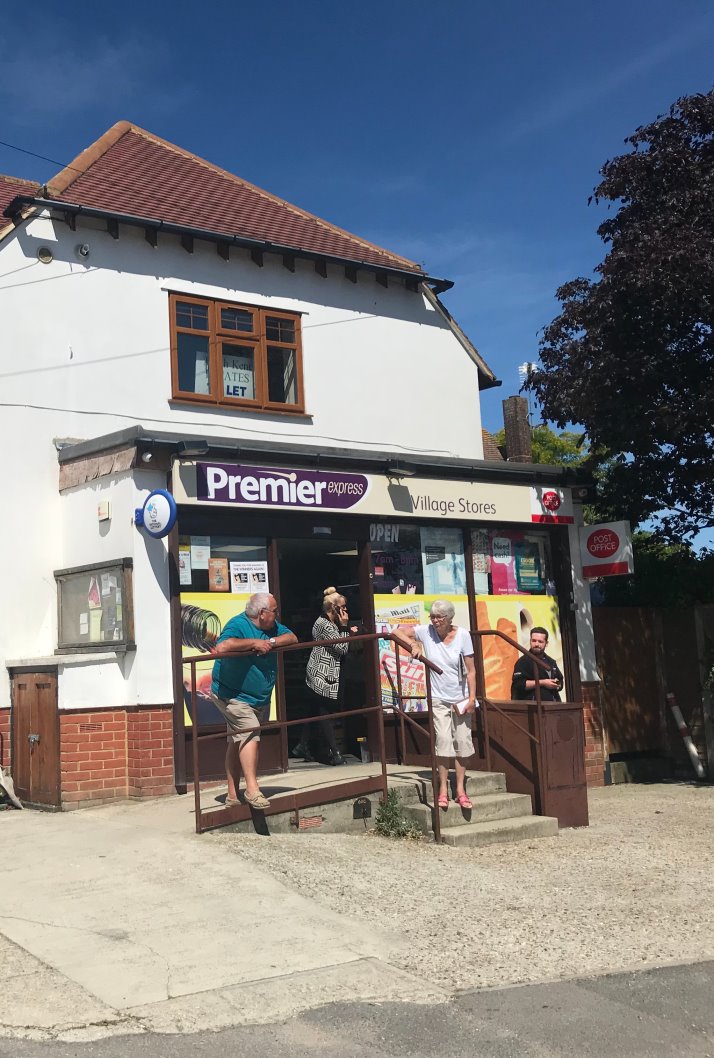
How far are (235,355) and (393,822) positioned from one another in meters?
7.13

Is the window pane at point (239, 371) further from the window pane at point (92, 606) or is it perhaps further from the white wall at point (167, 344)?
the window pane at point (92, 606)

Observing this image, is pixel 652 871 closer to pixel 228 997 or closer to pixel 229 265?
pixel 228 997

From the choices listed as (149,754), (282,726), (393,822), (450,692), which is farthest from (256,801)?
(149,754)

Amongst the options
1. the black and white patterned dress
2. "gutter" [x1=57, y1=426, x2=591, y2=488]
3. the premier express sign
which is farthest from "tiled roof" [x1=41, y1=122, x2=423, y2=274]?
the black and white patterned dress

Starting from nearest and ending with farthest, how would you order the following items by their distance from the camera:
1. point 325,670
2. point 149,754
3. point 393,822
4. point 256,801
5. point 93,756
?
point 256,801 → point 393,822 → point 93,756 → point 149,754 → point 325,670

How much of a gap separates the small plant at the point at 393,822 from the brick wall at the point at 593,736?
17.5 ft

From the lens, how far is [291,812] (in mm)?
8852

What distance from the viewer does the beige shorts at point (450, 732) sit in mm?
9156

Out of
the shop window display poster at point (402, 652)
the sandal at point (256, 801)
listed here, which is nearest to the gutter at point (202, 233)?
the shop window display poster at point (402, 652)

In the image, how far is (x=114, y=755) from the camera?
1033 cm

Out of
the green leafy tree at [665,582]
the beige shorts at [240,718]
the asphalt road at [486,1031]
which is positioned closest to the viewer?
the asphalt road at [486,1031]

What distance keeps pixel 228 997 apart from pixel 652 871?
4065mm

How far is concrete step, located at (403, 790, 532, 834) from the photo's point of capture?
914 centimetres

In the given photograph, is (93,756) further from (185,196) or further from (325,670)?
(185,196)
